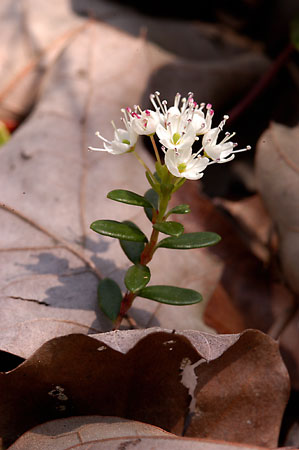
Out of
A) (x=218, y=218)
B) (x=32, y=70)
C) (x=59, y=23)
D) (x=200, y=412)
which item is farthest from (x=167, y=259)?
(x=59, y=23)

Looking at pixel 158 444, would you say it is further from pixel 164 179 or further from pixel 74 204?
pixel 74 204

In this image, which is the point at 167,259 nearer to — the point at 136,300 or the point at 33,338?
the point at 136,300

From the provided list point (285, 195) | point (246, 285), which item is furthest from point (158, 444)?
point (285, 195)

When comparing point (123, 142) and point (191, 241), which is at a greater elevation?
point (123, 142)

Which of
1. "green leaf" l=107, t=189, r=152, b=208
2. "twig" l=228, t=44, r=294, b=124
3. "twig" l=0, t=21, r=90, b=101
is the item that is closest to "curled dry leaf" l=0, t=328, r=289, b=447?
"green leaf" l=107, t=189, r=152, b=208

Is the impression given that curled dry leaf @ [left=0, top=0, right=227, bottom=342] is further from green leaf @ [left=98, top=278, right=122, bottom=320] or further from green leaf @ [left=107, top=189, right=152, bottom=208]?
green leaf @ [left=107, top=189, right=152, bottom=208]

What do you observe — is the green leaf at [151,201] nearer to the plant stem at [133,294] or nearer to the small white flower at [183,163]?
the plant stem at [133,294]
